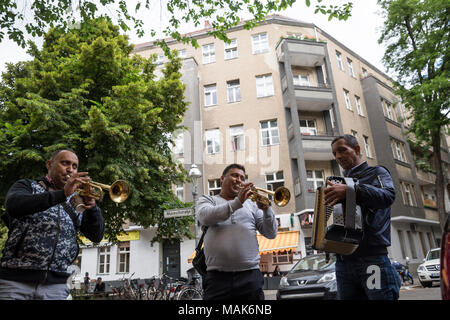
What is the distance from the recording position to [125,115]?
10.2 metres

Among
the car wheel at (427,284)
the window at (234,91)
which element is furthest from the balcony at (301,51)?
the car wheel at (427,284)

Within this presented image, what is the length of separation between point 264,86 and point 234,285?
22.6 m

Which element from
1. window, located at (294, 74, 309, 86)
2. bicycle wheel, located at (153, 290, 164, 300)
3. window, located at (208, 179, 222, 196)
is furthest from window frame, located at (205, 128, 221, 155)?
bicycle wheel, located at (153, 290, 164, 300)

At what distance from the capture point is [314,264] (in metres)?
9.14

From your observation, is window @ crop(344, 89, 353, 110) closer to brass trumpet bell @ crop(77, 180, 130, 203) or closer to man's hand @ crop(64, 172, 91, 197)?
brass trumpet bell @ crop(77, 180, 130, 203)

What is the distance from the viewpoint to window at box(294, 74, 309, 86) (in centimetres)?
2434

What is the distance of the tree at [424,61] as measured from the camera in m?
18.2

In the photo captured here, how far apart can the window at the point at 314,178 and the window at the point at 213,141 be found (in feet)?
21.4

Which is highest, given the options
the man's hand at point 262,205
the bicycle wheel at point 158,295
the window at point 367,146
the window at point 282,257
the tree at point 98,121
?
the window at point 367,146

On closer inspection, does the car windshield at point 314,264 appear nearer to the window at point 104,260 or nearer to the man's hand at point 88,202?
the man's hand at point 88,202

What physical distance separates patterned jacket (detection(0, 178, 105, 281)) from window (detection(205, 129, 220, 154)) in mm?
20662

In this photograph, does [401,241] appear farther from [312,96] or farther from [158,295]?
[158,295]

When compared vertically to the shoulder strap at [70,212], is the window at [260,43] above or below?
above
